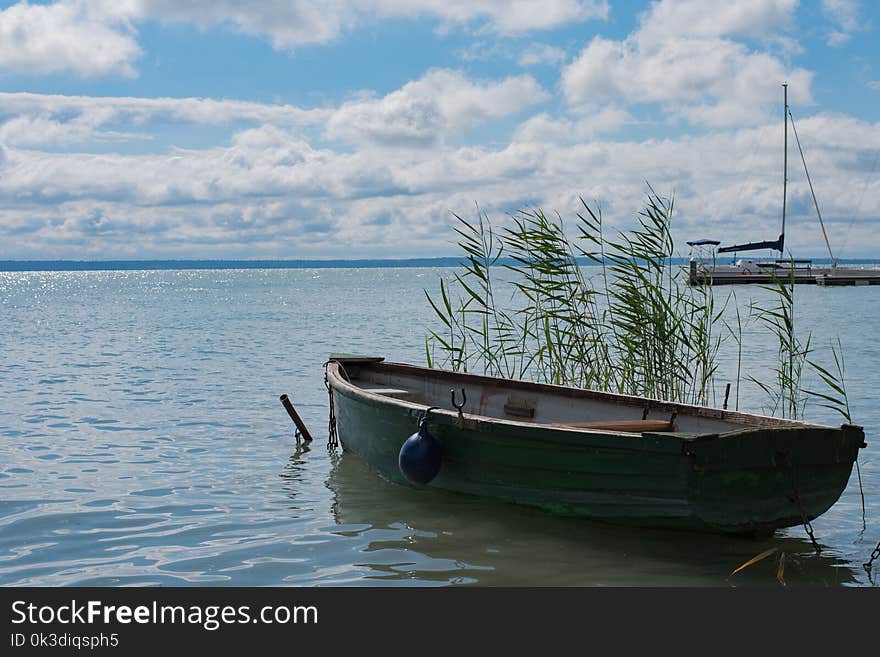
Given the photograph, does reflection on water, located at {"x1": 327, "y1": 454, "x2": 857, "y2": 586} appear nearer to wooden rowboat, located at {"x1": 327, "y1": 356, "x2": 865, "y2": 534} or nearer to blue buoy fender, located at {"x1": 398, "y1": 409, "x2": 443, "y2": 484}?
wooden rowboat, located at {"x1": 327, "y1": 356, "x2": 865, "y2": 534}

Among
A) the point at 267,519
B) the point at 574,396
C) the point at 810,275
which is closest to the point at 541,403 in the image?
the point at 574,396

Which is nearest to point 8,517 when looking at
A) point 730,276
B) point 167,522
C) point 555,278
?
point 167,522

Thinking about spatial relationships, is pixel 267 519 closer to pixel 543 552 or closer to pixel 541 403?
pixel 543 552

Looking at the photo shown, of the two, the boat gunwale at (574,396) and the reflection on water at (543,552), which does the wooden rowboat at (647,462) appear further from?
the reflection on water at (543,552)

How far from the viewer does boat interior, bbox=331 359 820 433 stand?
7.07 meters

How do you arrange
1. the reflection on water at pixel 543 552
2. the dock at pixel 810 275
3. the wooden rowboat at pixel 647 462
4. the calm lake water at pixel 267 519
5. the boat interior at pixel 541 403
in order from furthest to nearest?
1. the dock at pixel 810 275
2. the boat interior at pixel 541 403
3. the calm lake water at pixel 267 519
4. the reflection on water at pixel 543 552
5. the wooden rowboat at pixel 647 462

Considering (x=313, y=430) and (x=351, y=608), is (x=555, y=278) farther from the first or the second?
(x=351, y=608)

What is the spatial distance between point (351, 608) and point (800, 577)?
9.56 ft

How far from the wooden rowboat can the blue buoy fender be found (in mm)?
43

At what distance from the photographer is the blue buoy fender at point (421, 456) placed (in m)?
7.09

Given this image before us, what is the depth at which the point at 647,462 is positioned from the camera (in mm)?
5961

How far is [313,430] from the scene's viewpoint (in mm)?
11891

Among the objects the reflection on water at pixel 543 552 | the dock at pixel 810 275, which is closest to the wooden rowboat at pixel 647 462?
the reflection on water at pixel 543 552

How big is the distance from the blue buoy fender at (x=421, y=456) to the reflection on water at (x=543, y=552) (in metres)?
0.40
